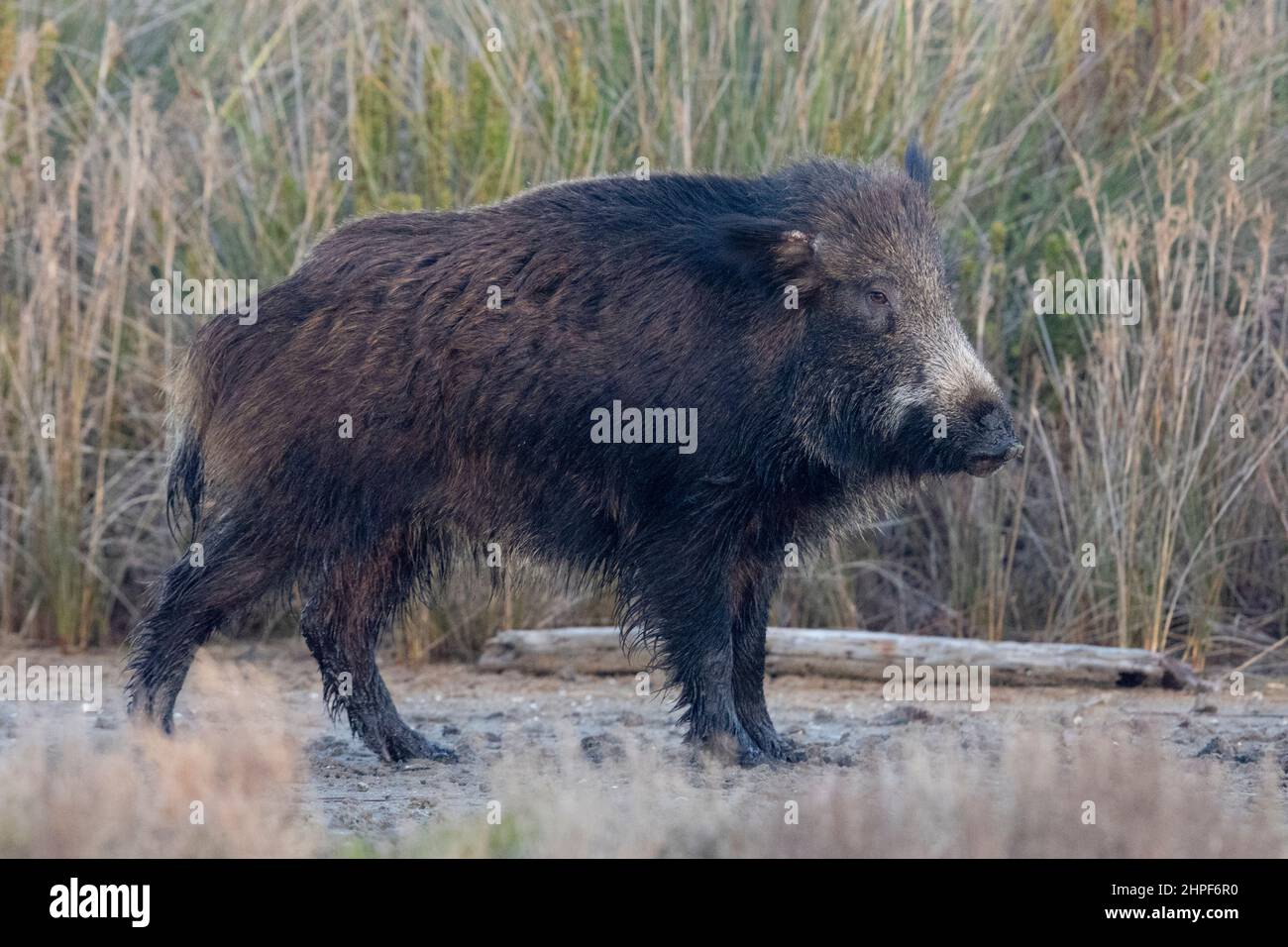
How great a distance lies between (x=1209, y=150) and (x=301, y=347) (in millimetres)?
4549

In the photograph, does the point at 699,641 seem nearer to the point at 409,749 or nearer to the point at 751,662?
the point at 751,662

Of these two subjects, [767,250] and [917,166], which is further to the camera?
[917,166]

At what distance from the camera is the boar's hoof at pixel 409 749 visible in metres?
5.55

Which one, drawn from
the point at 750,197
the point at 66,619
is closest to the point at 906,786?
the point at 750,197

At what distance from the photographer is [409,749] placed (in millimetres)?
5574

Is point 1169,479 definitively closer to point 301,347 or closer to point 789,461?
point 789,461

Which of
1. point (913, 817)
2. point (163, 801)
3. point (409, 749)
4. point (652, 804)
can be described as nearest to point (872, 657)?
point (409, 749)

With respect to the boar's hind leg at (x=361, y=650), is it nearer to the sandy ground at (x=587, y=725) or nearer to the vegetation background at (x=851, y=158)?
the sandy ground at (x=587, y=725)

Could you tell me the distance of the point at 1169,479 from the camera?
674cm

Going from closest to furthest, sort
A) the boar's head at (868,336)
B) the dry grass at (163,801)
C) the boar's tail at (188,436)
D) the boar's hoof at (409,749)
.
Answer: the dry grass at (163,801), the boar's head at (868,336), the boar's tail at (188,436), the boar's hoof at (409,749)

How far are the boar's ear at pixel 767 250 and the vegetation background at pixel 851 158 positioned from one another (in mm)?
1650

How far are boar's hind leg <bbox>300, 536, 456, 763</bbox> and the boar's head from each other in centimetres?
143

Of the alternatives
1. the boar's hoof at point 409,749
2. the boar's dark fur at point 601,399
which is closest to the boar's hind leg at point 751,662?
the boar's dark fur at point 601,399

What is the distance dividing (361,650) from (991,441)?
2043mm
